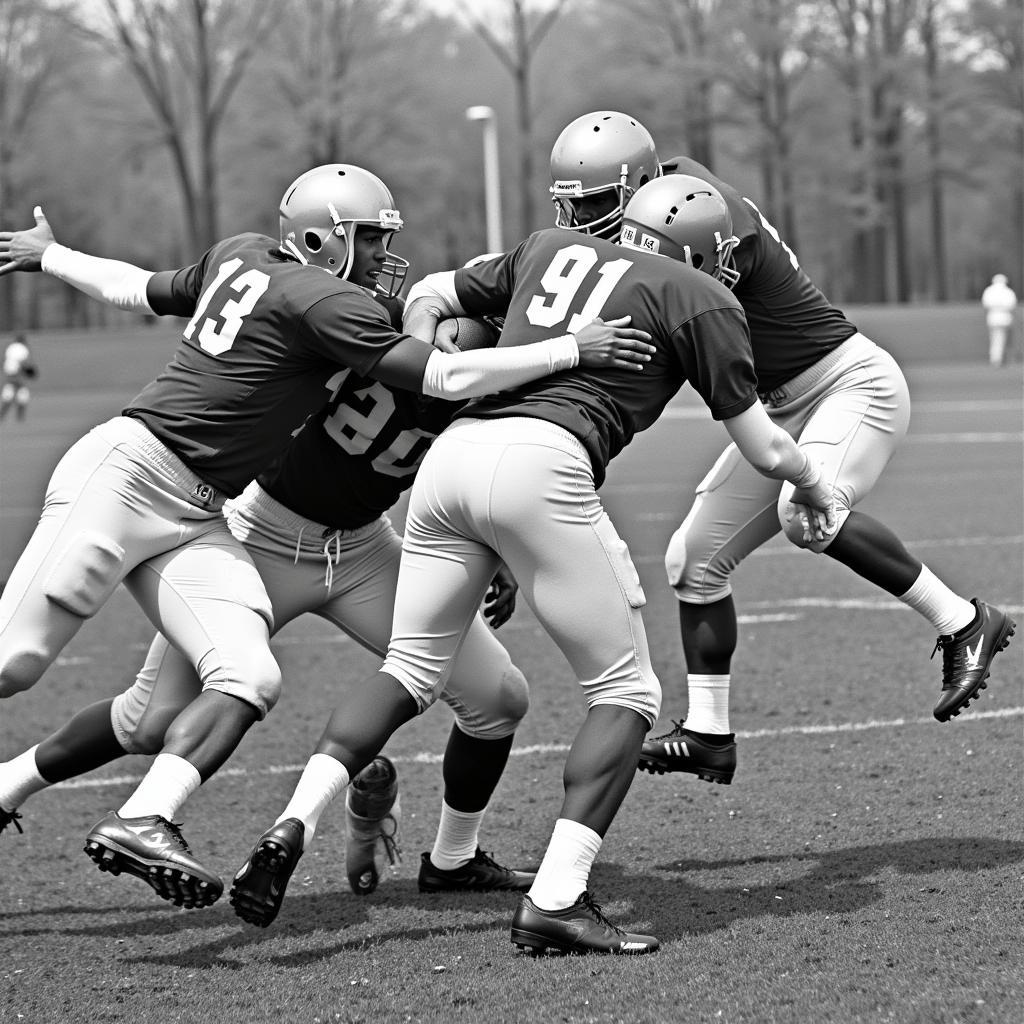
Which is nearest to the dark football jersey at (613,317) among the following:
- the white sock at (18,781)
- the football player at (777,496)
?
the football player at (777,496)

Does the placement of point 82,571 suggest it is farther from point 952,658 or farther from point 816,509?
point 952,658

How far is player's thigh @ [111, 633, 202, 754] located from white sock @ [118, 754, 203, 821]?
0.42 m

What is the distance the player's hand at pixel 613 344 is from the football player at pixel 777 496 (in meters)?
1.03

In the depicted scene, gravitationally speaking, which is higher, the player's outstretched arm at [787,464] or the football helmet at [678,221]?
the football helmet at [678,221]

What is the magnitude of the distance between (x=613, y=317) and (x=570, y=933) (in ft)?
5.33

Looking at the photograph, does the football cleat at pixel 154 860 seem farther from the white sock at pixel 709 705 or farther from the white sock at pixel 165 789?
the white sock at pixel 709 705

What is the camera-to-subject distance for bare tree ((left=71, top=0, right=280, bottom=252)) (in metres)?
43.4

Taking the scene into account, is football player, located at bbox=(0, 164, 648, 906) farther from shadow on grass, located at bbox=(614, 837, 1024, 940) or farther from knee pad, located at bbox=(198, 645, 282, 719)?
shadow on grass, located at bbox=(614, 837, 1024, 940)

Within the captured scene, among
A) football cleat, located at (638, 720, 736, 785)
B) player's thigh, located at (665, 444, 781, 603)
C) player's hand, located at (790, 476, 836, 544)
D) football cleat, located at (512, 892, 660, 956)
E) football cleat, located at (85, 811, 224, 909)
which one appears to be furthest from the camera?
player's thigh, located at (665, 444, 781, 603)

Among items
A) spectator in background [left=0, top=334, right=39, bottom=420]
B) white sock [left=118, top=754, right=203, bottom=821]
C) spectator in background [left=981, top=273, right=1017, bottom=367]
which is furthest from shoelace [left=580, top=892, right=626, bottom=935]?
spectator in background [left=981, top=273, right=1017, bottom=367]

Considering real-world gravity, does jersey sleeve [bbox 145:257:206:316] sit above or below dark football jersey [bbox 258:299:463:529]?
above

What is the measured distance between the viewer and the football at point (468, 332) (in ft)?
15.3

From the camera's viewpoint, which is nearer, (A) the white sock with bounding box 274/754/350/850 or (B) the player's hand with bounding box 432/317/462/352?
(A) the white sock with bounding box 274/754/350/850

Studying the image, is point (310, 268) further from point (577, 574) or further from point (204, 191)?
point (204, 191)
